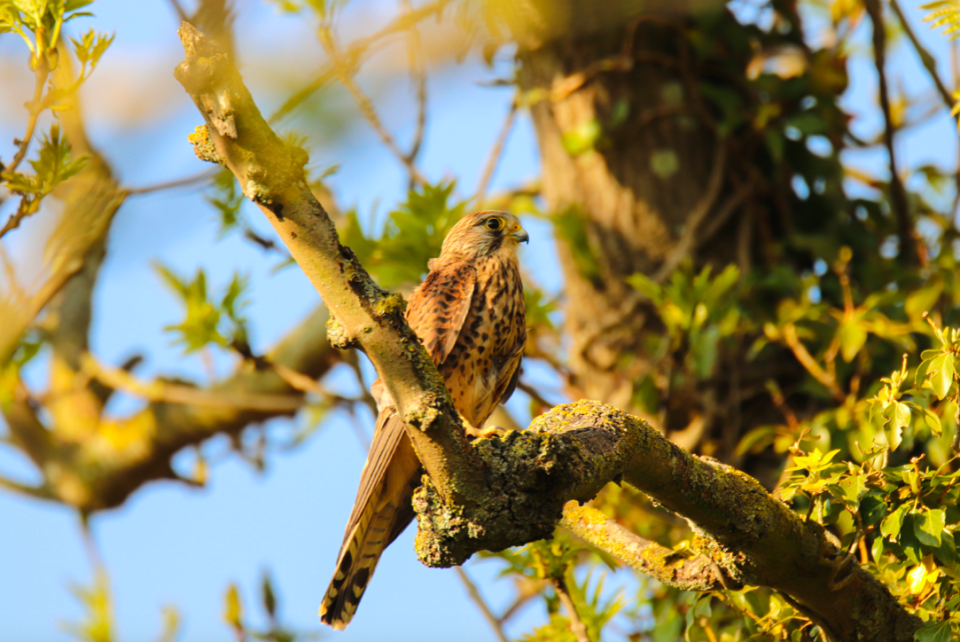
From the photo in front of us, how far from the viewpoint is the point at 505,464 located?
1.65 metres

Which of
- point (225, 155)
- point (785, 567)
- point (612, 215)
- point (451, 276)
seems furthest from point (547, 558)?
point (612, 215)

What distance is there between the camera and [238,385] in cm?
428

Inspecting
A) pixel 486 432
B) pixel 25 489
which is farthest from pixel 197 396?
pixel 486 432

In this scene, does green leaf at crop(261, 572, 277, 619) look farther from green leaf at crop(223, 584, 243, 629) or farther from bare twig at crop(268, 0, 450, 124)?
bare twig at crop(268, 0, 450, 124)

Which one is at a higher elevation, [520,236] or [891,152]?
[891,152]

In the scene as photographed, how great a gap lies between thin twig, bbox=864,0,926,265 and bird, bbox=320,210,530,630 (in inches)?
59.1

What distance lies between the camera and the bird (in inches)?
101

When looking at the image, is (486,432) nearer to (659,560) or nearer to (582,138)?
(659,560)

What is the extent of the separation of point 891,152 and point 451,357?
202 centimetres

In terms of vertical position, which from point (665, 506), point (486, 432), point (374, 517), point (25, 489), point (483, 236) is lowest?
point (665, 506)


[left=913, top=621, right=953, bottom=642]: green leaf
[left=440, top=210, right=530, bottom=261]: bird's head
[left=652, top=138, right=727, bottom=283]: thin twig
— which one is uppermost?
[left=652, top=138, right=727, bottom=283]: thin twig

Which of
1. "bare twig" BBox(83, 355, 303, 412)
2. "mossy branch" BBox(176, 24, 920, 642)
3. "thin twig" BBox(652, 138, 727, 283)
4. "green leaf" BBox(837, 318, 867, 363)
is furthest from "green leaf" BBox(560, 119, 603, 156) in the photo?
"mossy branch" BBox(176, 24, 920, 642)

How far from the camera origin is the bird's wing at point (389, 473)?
2.47 meters

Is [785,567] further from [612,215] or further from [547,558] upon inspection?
[612,215]
